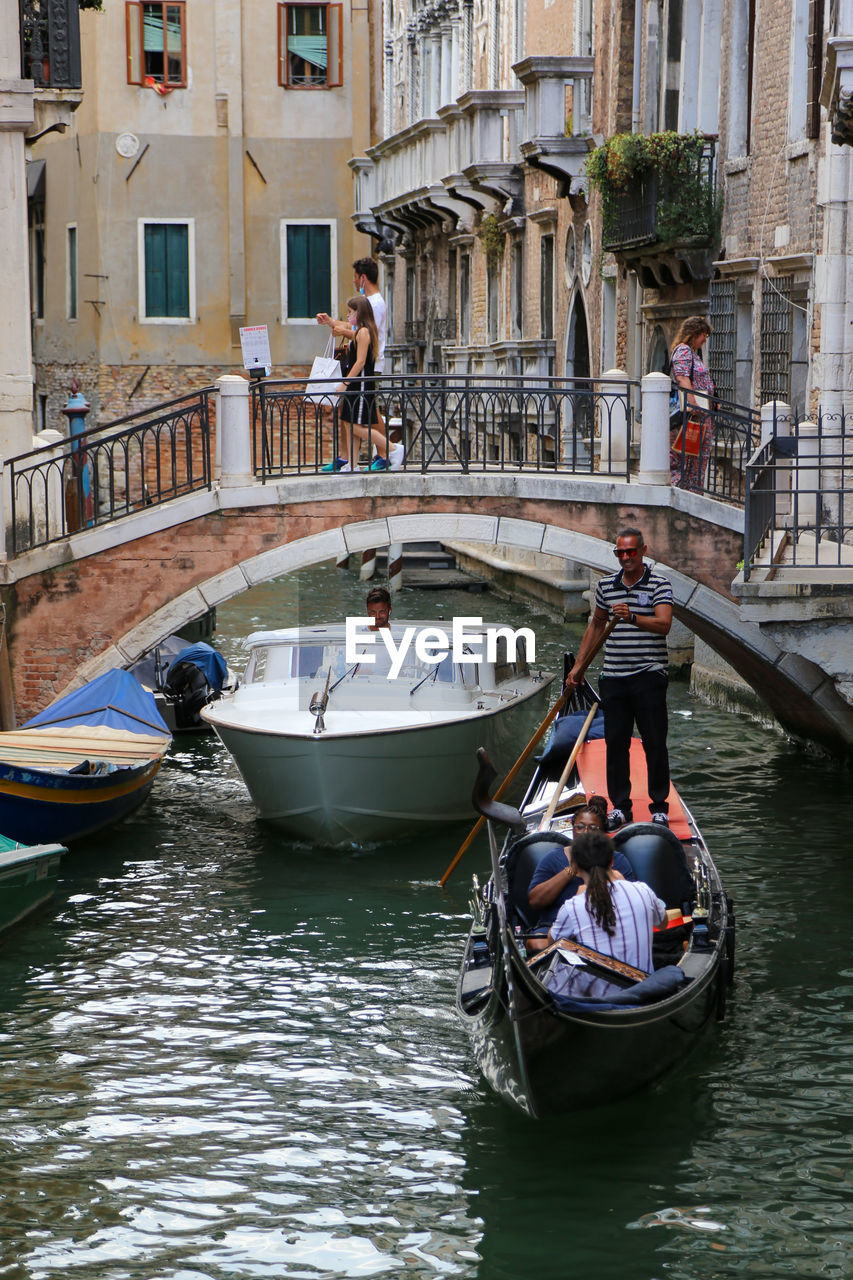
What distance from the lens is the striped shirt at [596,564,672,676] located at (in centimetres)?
805

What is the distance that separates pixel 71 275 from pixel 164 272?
1.76 metres

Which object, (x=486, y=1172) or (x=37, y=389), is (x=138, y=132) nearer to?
(x=37, y=389)

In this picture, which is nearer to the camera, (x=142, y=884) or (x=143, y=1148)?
(x=143, y=1148)

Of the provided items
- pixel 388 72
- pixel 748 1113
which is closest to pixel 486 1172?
pixel 748 1113

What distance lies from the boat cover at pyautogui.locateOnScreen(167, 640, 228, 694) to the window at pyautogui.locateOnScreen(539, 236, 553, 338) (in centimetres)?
719

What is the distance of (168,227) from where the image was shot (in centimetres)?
2225

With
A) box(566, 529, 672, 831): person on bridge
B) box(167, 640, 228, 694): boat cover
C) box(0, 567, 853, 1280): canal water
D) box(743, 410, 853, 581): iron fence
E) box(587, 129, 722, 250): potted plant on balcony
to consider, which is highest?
box(587, 129, 722, 250): potted plant on balcony

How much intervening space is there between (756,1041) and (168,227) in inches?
676

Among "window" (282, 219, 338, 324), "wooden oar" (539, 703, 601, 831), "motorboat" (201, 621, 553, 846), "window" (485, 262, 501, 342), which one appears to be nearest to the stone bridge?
"motorboat" (201, 621, 553, 846)

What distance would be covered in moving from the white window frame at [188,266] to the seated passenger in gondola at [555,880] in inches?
652

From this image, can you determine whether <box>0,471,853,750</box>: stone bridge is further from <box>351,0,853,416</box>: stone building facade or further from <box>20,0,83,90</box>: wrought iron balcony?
<box>20,0,83,90</box>: wrought iron balcony

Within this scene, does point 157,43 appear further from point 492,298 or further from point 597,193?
point 597,193

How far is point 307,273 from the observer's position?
22.6m

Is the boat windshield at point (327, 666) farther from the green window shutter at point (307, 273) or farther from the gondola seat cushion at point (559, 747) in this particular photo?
the green window shutter at point (307, 273)
